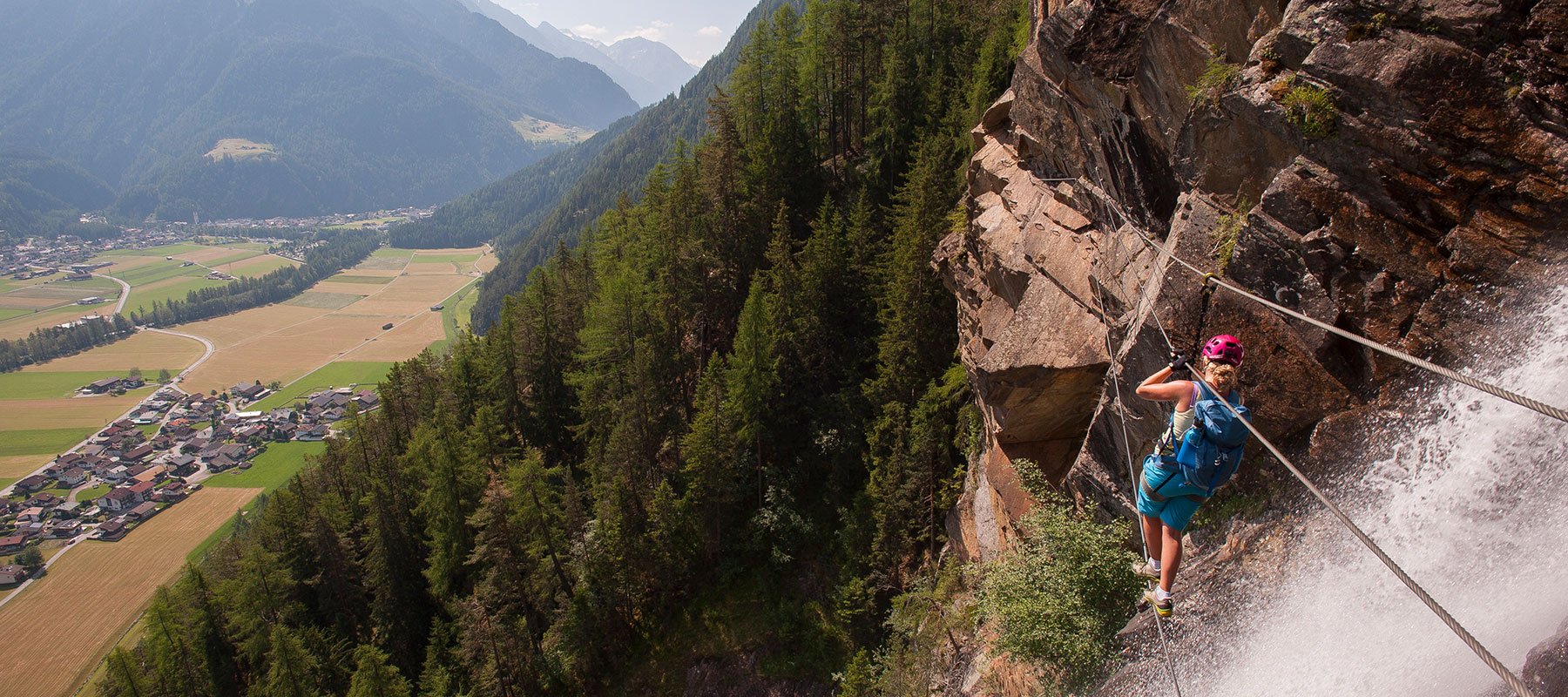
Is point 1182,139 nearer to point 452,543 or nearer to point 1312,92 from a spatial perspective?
point 1312,92

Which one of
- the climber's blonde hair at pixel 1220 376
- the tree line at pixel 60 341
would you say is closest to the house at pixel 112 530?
the tree line at pixel 60 341

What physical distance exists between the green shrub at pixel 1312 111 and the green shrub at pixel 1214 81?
122 centimetres

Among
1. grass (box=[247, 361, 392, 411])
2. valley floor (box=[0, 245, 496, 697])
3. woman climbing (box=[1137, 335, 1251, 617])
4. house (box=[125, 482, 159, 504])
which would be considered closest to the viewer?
woman climbing (box=[1137, 335, 1251, 617])

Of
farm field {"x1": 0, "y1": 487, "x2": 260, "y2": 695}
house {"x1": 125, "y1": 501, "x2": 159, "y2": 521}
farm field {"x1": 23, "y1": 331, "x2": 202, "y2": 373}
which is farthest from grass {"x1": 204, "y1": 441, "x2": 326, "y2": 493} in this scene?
farm field {"x1": 23, "y1": 331, "x2": 202, "y2": 373}

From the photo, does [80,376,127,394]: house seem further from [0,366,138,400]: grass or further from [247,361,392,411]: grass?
[247,361,392,411]: grass

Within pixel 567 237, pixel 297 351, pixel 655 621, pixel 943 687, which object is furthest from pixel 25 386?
pixel 943 687

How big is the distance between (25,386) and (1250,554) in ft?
782

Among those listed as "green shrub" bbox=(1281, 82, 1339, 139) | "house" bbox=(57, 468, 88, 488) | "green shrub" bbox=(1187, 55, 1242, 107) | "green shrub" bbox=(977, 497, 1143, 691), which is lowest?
"house" bbox=(57, 468, 88, 488)

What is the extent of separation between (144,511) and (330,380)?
57.2m

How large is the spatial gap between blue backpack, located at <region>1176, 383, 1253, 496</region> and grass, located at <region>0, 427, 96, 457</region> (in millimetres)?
185208

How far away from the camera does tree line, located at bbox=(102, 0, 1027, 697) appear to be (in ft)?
93.8

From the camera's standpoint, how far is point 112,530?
9419cm

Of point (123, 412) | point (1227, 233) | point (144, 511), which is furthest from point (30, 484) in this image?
point (1227, 233)

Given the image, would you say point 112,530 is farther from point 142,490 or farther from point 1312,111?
point 1312,111
